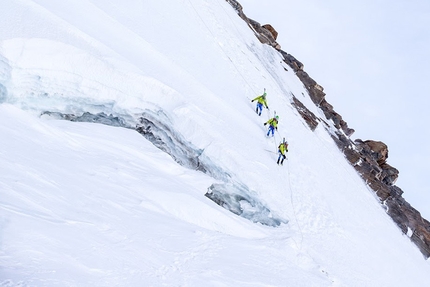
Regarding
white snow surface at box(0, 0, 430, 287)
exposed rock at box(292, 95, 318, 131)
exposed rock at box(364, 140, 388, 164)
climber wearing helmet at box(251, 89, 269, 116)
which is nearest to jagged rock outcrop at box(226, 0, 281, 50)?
exposed rock at box(292, 95, 318, 131)

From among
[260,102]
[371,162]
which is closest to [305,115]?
[260,102]

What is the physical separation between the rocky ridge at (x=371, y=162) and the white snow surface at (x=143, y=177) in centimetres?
959

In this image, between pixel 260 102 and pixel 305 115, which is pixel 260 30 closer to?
pixel 305 115

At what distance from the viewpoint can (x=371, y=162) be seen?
37.9m

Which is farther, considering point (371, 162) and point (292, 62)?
point (292, 62)

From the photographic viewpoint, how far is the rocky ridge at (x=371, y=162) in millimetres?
30656

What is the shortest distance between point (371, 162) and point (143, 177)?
3225 centimetres

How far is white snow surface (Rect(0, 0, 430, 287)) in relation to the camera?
270 inches

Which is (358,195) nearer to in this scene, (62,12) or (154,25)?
(154,25)

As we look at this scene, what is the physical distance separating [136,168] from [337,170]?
58.3 feet

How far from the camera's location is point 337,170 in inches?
999

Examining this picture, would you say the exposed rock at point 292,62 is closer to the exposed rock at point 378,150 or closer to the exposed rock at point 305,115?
the exposed rock at point 378,150

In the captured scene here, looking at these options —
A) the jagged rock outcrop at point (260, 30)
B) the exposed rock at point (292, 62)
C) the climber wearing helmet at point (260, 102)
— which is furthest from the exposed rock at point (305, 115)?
the exposed rock at point (292, 62)

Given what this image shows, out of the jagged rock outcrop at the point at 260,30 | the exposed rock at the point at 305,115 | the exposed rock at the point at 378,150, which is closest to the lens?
the exposed rock at the point at 305,115
